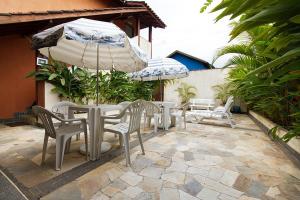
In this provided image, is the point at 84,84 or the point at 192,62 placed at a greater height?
the point at 192,62

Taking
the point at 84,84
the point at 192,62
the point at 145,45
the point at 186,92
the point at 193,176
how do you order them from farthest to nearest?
the point at 192,62
the point at 186,92
the point at 145,45
the point at 84,84
the point at 193,176

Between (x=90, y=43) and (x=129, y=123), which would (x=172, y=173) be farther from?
(x=90, y=43)

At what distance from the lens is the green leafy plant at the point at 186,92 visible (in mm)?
12070

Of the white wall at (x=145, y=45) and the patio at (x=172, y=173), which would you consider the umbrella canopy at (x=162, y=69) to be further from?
the white wall at (x=145, y=45)

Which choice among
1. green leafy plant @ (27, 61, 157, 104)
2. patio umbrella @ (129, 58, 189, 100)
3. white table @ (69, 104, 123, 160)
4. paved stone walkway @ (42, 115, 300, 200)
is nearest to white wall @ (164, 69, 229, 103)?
green leafy plant @ (27, 61, 157, 104)

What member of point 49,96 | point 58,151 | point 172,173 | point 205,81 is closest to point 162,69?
point 172,173

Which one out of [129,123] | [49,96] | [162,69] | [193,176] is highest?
[162,69]

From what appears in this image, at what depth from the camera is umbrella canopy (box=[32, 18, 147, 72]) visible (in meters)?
2.52

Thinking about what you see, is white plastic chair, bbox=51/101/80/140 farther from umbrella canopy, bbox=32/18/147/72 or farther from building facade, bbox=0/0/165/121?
building facade, bbox=0/0/165/121

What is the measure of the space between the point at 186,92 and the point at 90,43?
9857 millimetres

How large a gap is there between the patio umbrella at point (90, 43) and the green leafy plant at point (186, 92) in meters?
7.90

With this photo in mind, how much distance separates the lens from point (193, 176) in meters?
2.59

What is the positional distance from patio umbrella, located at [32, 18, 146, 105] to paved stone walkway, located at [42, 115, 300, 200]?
185cm

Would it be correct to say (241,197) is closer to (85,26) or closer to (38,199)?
(38,199)
